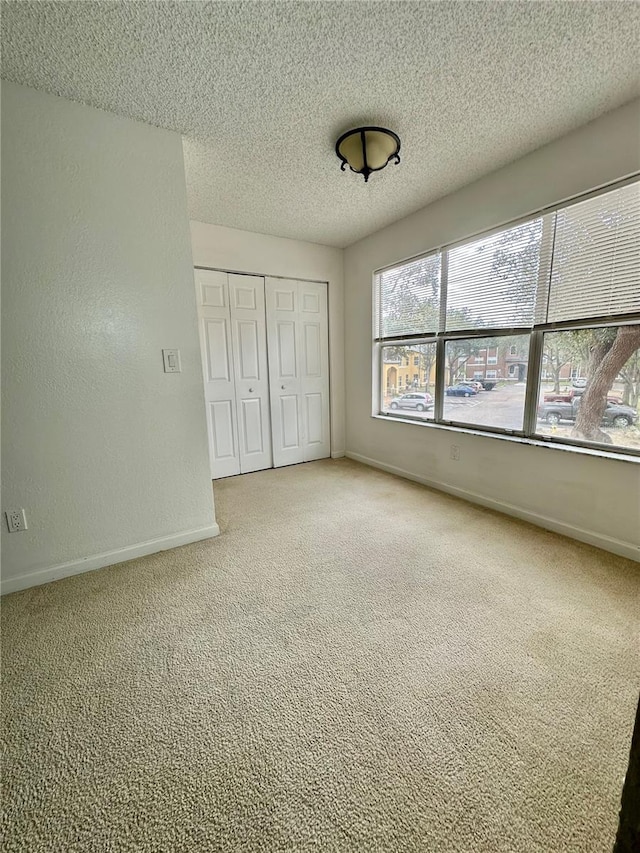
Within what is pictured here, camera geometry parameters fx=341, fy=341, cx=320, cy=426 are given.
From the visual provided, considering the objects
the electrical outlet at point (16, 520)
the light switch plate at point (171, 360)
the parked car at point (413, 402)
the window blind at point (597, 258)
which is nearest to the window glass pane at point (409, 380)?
the parked car at point (413, 402)

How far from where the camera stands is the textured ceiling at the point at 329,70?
1.32m

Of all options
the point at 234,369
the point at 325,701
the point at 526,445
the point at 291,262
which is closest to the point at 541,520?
the point at 526,445

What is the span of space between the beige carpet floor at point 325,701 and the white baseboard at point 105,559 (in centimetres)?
7

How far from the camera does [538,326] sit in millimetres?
2295

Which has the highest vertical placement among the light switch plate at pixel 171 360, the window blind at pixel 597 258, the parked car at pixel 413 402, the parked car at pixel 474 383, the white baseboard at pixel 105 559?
the window blind at pixel 597 258

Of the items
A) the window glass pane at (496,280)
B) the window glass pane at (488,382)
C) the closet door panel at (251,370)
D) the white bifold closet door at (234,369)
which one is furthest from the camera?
the closet door panel at (251,370)

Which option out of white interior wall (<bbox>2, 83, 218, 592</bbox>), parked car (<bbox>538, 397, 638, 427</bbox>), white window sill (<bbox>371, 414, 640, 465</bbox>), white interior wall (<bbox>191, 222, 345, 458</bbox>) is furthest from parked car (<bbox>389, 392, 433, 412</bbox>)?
white interior wall (<bbox>2, 83, 218, 592</bbox>)

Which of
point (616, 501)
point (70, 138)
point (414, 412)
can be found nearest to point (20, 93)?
point (70, 138)

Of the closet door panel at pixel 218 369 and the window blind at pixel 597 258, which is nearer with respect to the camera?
the window blind at pixel 597 258

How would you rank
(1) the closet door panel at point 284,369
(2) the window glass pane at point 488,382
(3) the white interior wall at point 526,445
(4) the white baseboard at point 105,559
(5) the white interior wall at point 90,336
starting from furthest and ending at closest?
(1) the closet door panel at point 284,369, (2) the window glass pane at point 488,382, (3) the white interior wall at point 526,445, (4) the white baseboard at point 105,559, (5) the white interior wall at point 90,336

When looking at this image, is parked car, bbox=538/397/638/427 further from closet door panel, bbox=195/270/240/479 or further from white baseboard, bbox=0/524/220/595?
closet door panel, bbox=195/270/240/479

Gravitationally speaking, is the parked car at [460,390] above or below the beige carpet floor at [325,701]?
above

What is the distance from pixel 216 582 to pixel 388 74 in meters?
2.66

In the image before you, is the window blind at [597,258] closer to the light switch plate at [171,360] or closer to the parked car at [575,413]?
the parked car at [575,413]
